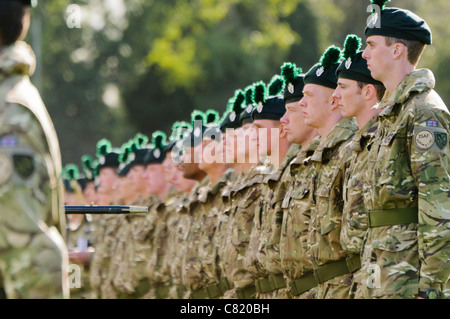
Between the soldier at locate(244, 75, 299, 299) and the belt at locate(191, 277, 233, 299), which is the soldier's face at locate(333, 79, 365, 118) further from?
the belt at locate(191, 277, 233, 299)

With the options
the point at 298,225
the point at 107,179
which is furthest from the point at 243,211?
the point at 107,179

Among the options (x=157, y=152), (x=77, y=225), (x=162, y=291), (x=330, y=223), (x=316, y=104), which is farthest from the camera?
(x=77, y=225)

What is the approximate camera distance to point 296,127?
8438 mm

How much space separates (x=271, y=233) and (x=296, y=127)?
34.1 inches

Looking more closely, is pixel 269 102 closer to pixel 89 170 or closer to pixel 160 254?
pixel 160 254

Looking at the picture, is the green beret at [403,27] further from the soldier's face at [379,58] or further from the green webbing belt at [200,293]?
the green webbing belt at [200,293]

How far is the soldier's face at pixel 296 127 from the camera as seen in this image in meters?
8.41

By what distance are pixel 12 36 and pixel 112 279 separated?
11.6 metres

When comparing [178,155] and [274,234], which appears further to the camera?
[178,155]

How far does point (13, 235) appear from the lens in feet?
14.2

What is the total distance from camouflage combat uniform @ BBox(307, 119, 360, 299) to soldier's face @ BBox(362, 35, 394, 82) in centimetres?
93

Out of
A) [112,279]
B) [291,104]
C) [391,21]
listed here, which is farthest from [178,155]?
[391,21]
